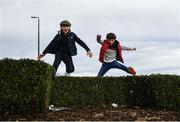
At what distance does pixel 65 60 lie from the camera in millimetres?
14562

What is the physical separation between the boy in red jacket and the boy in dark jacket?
869 mm

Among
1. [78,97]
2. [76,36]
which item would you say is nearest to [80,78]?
[78,97]

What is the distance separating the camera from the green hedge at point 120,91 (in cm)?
1321

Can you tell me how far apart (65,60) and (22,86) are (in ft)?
11.0

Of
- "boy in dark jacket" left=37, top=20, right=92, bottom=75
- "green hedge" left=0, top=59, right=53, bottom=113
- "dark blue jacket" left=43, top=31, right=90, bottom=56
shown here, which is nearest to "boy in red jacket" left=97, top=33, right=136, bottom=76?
"dark blue jacket" left=43, top=31, right=90, bottom=56

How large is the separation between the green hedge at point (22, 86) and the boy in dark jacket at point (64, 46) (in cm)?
→ 295

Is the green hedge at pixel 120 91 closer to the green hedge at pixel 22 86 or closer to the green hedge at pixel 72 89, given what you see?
the green hedge at pixel 72 89

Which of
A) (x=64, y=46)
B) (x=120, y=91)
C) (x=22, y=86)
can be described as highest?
(x=64, y=46)

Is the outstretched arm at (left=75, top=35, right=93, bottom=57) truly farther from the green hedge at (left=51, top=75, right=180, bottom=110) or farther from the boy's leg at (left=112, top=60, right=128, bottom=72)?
the green hedge at (left=51, top=75, right=180, bottom=110)

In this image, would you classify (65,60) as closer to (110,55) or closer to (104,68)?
(104,68)

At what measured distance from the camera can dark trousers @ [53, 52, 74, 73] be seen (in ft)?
47.4

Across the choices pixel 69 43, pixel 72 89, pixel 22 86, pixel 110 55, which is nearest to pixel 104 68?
pixel 110 55

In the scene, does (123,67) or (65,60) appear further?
(123,67)

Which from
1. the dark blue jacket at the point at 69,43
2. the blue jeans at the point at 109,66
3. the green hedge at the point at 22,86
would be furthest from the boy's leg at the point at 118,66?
the green hedge at the point at 22,86
